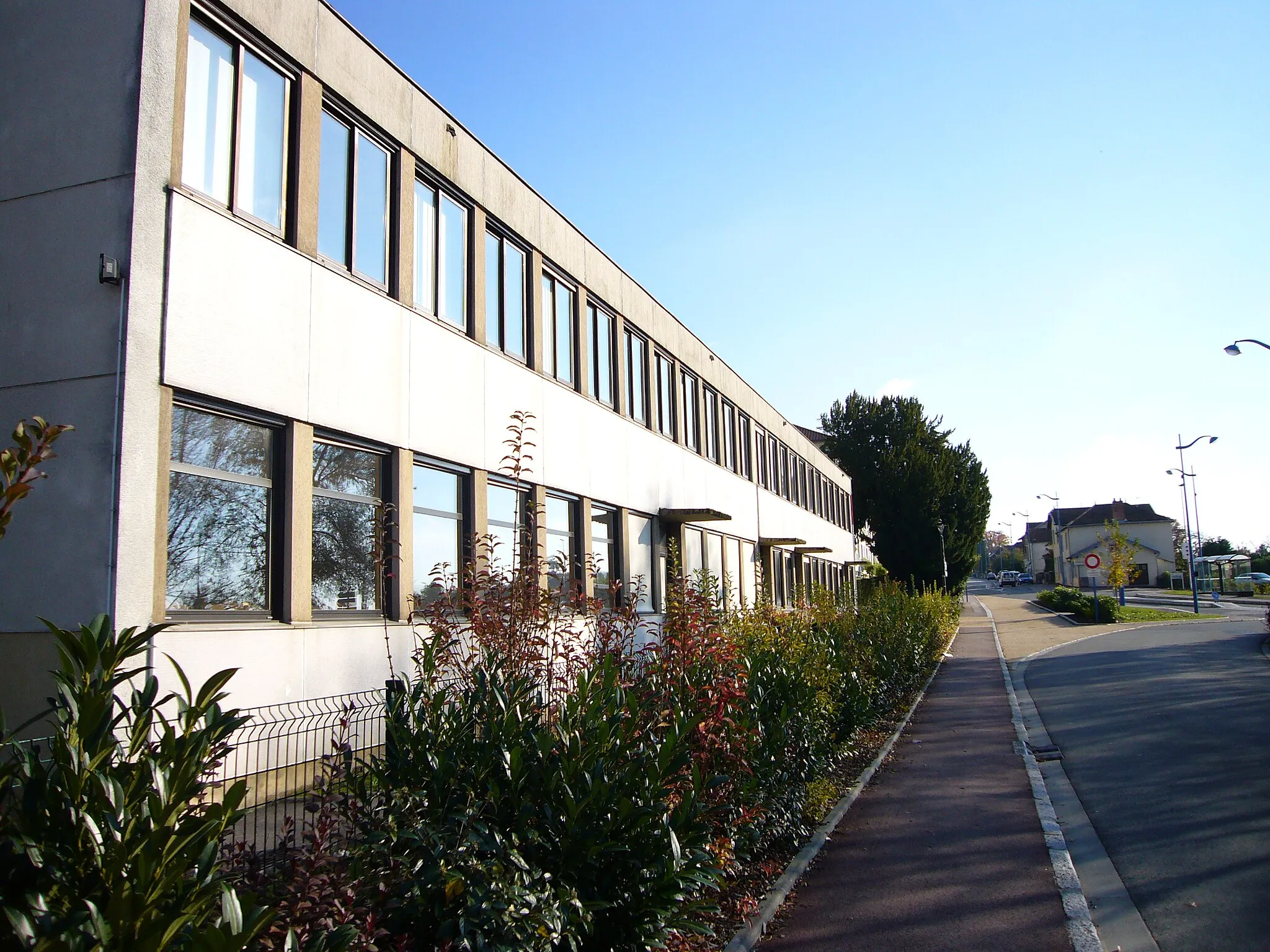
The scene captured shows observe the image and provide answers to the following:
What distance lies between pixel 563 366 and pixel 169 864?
14.5 metres

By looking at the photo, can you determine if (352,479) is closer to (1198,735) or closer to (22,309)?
(22,309)

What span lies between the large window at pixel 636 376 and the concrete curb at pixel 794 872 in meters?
9.63

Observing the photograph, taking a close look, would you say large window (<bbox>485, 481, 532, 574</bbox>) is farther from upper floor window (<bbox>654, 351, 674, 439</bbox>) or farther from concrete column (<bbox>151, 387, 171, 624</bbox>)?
upper floor window (<bbox>654, 351, 674, 439</bbox>)

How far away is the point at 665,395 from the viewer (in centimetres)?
2255

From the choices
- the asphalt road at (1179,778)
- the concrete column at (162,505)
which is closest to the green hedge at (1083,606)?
the asphalt road at (1179,778)

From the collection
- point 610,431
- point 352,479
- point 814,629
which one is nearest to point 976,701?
point 814,629

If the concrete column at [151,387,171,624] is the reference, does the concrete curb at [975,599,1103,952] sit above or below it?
below

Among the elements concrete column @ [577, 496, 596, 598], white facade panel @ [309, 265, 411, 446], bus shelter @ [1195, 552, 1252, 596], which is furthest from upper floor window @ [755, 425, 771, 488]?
bus shelter @ [1195, 552, 1252, 596]

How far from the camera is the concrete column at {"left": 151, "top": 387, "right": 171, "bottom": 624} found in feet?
27.1

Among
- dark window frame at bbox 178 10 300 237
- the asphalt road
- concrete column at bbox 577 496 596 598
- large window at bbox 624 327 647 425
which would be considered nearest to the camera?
the asphalt road

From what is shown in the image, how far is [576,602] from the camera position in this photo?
7.23 metres

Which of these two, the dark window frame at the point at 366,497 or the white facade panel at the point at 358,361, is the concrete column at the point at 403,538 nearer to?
the dark window frame at the point at 366,497

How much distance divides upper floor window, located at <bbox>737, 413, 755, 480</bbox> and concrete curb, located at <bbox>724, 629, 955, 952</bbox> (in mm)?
17431

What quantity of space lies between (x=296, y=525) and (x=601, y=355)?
966 cm
